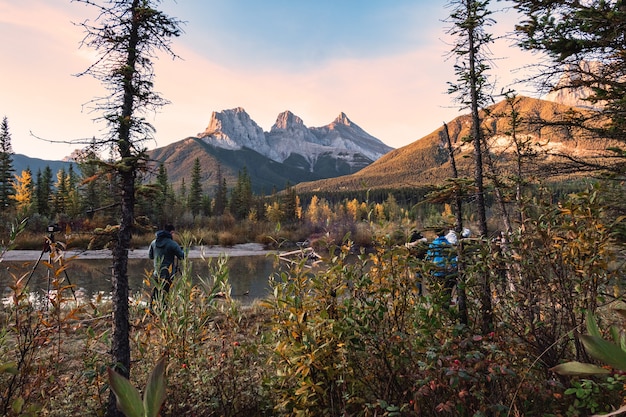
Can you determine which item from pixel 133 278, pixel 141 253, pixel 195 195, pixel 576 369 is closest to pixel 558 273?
pixel 576 369

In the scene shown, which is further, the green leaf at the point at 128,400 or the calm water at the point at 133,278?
the calm water at the point at 133,278

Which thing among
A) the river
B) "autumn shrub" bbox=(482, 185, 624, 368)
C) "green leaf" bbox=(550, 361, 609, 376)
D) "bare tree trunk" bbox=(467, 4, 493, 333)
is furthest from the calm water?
"green leaf" bbox=(550, 361, 609, 376)

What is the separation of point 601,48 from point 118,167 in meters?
6.04

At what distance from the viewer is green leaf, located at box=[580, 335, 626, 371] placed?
47cm

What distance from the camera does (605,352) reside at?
48cm

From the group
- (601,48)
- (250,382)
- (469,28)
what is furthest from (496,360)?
(601,48)

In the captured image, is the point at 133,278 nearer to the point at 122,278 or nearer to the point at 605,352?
the point at 122,278

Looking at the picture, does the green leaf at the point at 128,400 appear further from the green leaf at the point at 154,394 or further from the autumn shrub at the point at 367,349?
the autumn shrub at the point at 367,349

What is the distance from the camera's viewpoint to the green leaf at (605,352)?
1.53ft

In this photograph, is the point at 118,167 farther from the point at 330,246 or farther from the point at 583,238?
the point at 583,238

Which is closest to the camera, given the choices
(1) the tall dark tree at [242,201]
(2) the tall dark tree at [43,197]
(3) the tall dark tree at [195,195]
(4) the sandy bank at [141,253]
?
(4) the sandy bank at [141,253]

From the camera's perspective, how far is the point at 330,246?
251 centimetres

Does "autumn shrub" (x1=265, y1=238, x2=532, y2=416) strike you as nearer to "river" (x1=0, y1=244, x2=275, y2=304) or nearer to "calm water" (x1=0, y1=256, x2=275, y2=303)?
"river" (x1=0, y1=244, x2=275, y2=304)

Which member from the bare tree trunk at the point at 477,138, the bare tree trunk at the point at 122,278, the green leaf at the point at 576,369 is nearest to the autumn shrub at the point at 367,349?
the bare tree trunk at the point at 122,278
